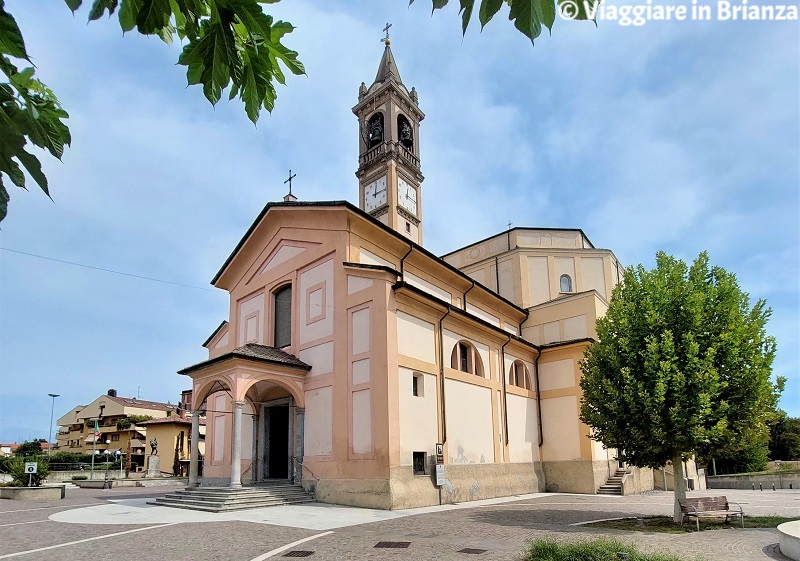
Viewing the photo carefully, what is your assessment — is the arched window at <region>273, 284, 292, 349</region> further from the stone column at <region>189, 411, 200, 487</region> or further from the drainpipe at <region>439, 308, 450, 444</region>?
the drainpipe at <region>439, 308, 450, 444</region>

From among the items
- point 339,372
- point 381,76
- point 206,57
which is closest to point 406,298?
point 339,372

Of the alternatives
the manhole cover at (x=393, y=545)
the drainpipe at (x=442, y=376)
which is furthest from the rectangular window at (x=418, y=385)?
the manhole cover at (x=393, y=545)

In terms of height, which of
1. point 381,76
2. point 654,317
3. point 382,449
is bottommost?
point 382,449

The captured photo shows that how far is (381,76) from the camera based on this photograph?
40344 millimetres

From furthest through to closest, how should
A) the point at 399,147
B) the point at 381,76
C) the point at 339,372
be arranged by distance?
the point at 381,76 < the point at 399,147 < the point at 339,372

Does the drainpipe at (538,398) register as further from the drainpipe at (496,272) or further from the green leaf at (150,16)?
the green leaf at (150,16)

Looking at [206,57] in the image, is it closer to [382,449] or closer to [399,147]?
[382,449]

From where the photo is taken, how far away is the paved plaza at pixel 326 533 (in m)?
9.61

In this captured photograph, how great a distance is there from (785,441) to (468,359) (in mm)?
48759

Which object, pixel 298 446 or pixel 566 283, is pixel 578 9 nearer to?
pixel 298 446

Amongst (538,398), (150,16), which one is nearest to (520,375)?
(538,398)

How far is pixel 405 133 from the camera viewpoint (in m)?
39.2

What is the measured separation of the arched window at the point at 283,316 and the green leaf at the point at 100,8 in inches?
775

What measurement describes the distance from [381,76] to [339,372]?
2818 centimetres
